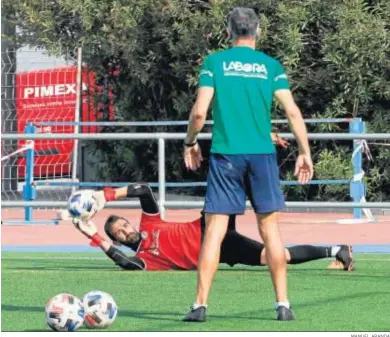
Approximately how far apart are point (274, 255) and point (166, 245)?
9.54ft

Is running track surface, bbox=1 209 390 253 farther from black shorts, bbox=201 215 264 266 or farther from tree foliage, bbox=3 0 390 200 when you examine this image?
black shorts, bbox=201 215 264 266

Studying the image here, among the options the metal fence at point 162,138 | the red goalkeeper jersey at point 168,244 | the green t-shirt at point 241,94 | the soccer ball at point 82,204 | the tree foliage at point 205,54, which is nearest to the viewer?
the green t-shirt at point 241,94

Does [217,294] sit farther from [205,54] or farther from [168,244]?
[205,54]

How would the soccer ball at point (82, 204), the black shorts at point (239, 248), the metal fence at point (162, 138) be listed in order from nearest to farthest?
the soccer ball at point (82, 204) → the black shorts at point (239, 248) → the metal fence at point (162, 138)

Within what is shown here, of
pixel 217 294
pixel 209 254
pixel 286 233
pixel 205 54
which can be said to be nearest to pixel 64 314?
pixel 209 254

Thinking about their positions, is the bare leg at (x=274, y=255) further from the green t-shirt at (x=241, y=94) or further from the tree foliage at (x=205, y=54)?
the tree foliage at (x=205, y=54)

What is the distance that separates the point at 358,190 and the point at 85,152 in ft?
25.5

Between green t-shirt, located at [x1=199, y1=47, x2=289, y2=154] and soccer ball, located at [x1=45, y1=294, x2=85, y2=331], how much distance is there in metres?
1.29

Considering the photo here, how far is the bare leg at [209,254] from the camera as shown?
825 centimetres

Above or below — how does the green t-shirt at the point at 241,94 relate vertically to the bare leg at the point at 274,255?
above

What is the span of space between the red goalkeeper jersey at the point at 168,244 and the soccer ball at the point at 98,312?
9.72ft

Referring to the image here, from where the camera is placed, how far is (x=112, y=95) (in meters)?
23.6

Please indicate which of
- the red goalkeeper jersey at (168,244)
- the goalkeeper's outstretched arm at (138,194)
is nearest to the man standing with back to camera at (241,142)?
the goalkeeper's outstretched arm at (138,194)

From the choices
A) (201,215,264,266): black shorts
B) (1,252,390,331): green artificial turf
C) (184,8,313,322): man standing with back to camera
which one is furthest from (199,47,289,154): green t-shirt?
(201,215,264,266): black shorts
